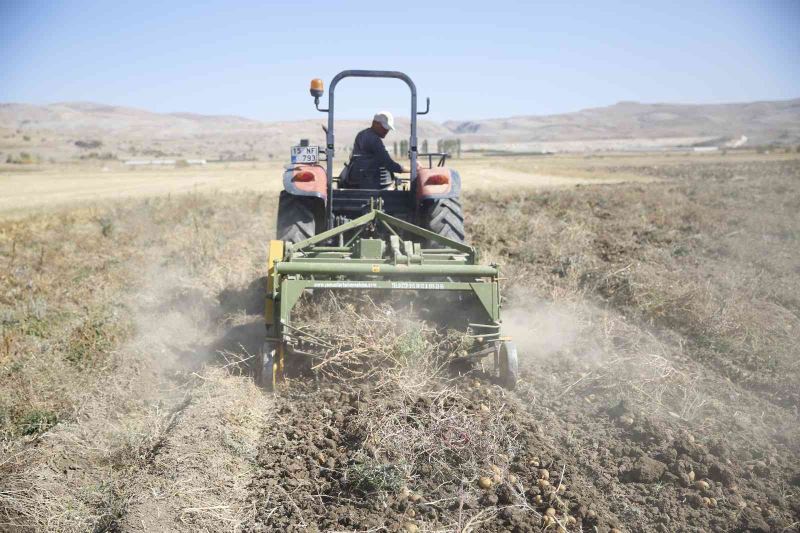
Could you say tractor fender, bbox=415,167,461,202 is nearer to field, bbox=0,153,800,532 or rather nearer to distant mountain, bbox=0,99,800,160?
field, bbox=0,153,800,532

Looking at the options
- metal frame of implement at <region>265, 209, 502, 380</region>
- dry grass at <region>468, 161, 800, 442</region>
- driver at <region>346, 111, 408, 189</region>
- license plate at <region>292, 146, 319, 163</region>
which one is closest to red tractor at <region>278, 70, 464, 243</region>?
license plate at <region>292, 146, 319, 163</region>

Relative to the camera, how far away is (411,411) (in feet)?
14.8

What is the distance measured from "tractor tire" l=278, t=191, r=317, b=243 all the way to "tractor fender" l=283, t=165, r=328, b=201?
19 centimetres

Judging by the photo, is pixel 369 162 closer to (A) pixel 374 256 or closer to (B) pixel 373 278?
(A) pixel 374 256

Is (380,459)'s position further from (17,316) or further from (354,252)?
(17,316)

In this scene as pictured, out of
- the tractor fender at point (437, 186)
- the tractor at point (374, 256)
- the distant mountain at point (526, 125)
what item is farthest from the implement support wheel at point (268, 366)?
the distant mountain at point (526, 125)

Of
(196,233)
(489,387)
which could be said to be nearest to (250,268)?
(196,233)

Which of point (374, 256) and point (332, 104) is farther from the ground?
point (332, 104)

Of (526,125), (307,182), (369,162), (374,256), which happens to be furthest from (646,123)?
(374,256)

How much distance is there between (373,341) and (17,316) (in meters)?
3.63

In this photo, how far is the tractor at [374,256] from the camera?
5043 millimetres

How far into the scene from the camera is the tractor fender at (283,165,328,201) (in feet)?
20.9

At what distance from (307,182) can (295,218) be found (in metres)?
0.37

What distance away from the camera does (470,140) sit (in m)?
136
